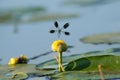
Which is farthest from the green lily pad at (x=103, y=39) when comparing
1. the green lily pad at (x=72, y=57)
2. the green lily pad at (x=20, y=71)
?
the green lily pad at (x=20, y=71)

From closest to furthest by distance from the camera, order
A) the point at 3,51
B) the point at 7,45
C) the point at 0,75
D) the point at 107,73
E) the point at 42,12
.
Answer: the point at 107,73 → the point at 0,75 → the point at 3,51 → the point at 7,45 → the point at 42,12

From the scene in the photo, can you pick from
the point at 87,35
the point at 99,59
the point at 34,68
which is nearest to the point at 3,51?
the point at 87,35

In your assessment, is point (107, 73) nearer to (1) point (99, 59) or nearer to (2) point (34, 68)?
(1) point (99, 59)

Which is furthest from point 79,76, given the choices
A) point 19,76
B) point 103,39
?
point 103,39

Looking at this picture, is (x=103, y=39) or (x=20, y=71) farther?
(x=103, y=39)

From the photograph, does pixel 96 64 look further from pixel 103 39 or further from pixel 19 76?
pixel 103 39

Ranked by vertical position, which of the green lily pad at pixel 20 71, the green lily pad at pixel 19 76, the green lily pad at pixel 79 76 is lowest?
the green lily pad at pixel 79 76

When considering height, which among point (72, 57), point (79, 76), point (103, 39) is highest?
point (103, 39)

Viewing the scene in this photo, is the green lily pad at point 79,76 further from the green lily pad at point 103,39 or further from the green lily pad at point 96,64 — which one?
the green lily pad at point 103,39
